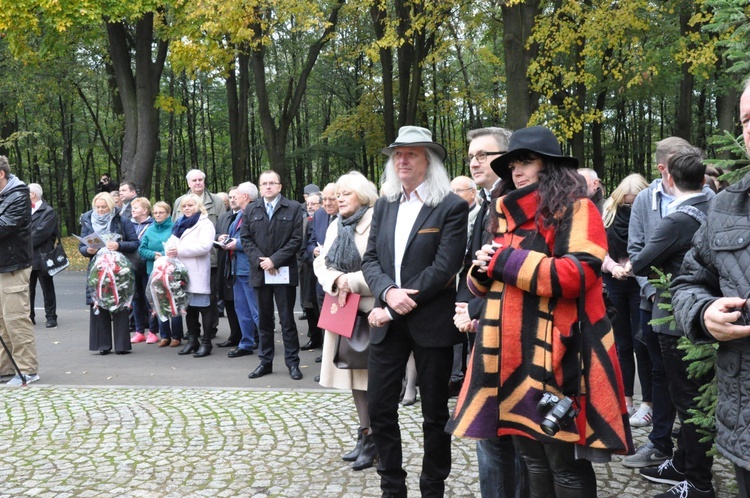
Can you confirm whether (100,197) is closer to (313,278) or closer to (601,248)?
(313,278)

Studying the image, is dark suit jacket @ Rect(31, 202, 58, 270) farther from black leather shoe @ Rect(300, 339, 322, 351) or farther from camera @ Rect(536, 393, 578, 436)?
camera @ Rect(536, 393, 578, 436)

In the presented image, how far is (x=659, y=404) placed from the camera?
527 centimetres

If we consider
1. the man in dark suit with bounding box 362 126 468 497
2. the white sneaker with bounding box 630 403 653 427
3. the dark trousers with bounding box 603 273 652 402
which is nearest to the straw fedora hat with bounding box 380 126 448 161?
the man in dark suit with bounding box 362 126 468 497

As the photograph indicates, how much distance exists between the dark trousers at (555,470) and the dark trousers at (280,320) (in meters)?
4.98

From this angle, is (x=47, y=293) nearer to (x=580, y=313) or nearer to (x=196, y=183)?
(x=196, y=183)

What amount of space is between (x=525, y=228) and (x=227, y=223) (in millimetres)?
7244

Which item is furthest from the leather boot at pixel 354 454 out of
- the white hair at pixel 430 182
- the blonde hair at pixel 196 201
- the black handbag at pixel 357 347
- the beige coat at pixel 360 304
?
the blonde hair at pixel 196 201

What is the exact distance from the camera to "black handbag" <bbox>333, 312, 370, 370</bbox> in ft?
16.9

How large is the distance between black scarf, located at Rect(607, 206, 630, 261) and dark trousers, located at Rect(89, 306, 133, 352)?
6221 millimetres

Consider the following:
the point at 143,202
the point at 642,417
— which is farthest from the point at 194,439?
the point at 143,202

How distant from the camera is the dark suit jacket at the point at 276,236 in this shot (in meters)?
8.12

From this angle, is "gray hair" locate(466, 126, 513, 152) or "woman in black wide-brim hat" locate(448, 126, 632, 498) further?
"gray hair" locate(466, 126, 513, 152)

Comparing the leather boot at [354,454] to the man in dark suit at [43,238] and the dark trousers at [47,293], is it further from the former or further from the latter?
the dark trousers at [47,293]

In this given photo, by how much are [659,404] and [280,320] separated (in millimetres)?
4169
